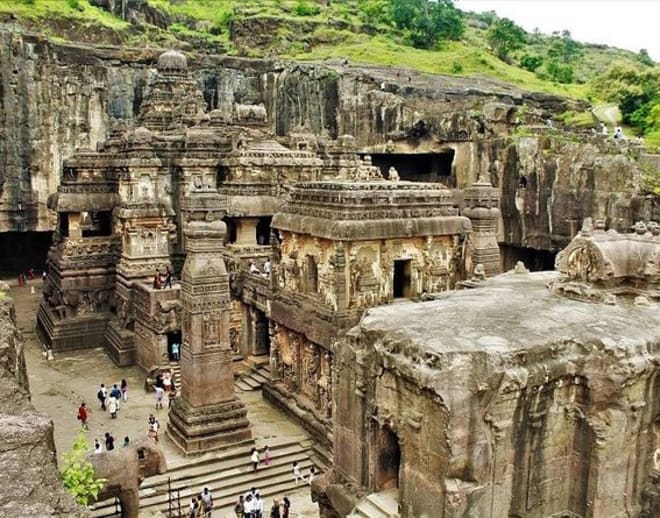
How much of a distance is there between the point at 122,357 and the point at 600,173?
1895 centimetres

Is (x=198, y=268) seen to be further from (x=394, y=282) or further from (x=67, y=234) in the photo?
(x=67, y=234)

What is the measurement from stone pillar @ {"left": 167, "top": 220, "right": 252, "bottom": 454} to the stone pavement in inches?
32.4

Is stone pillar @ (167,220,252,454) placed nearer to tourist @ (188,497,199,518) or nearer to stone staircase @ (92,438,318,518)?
stone staircase @ (92,438,318,518)

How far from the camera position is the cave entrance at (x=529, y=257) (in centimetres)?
3108

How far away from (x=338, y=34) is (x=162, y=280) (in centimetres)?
3600

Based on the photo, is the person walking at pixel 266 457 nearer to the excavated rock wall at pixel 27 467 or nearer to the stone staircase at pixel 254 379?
the stone staircase at pixel 254 379

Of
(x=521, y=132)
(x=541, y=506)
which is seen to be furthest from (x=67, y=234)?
(x=541, y=506)

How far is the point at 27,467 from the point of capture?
5652mm

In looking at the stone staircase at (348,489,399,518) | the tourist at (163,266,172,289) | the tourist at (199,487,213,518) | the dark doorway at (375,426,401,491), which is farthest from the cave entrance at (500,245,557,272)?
the stone staircase at (348,489,399,518)

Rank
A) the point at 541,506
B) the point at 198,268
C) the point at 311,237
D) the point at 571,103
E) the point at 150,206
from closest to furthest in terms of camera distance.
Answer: the point at 541,506 → the point at 198,268 → the point at 311,237 → the point at 150,206 → the point at 571,103

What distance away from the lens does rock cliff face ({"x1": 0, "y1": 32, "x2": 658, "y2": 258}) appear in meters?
28.4

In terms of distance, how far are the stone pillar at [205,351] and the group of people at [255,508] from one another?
6.84 feet

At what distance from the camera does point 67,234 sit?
26.8 m

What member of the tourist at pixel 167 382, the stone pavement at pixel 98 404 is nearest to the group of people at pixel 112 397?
the stone pavement at pixel 98 404
